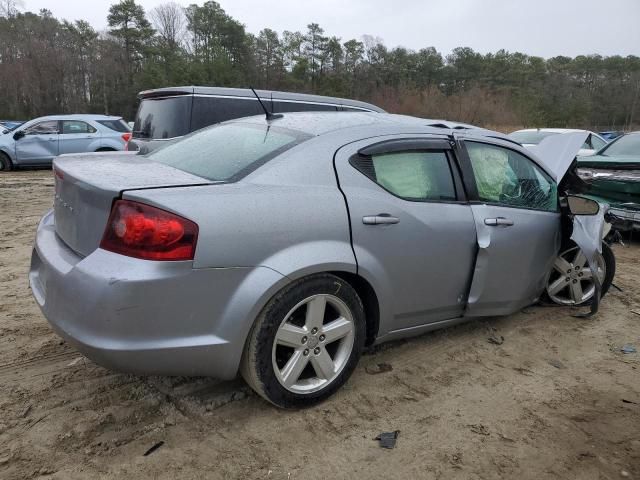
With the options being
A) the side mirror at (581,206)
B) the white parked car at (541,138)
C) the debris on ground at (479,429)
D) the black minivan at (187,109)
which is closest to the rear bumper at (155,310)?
the debris on ground at (479,429)

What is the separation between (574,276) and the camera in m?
4.07

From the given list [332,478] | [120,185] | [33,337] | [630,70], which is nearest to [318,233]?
[120,185]

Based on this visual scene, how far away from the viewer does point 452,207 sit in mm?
3059

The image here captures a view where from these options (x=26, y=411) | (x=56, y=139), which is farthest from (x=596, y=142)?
(x=56, y=139)

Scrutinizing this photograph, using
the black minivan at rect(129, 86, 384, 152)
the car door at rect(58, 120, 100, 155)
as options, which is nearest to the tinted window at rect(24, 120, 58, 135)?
the car door at rect(58, 120, 100, 155)

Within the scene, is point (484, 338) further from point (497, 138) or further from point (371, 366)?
point (497, 138)

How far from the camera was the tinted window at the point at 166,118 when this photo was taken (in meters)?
6.53

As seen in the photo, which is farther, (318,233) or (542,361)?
(542,361)

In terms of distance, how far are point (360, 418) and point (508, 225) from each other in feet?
5.21

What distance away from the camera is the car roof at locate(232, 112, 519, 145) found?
2914 mm

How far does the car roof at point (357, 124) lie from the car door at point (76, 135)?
36.2 ft

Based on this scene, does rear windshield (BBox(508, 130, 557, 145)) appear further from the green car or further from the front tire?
the front tire

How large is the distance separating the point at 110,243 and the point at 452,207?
193cm

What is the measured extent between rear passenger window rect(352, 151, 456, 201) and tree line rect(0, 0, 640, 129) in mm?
43643
